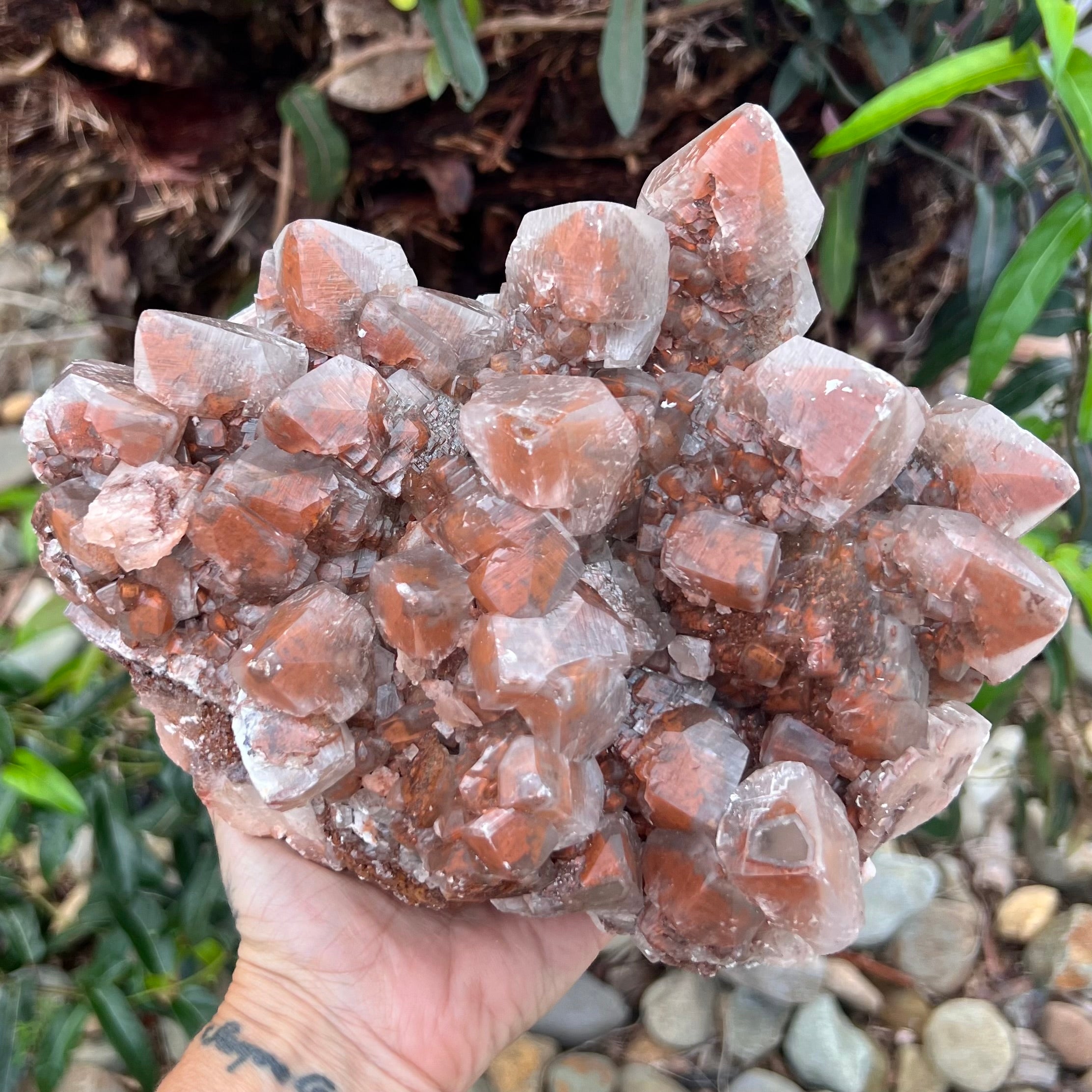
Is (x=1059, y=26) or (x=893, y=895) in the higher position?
(x=1059, y=26)

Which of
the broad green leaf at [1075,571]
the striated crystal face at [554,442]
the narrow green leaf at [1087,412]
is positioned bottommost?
the broad green leaf at [1075,571]

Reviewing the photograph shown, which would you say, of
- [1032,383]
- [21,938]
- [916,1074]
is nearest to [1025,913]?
[916,1074]

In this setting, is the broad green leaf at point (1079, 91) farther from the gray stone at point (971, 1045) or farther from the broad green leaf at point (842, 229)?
the gray stone at point (971, 1045)

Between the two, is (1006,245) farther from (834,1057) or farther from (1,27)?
(1,27)

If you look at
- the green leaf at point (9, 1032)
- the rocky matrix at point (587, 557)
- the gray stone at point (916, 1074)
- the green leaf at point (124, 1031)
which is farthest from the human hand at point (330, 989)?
the gray stone at point (916, 1074)

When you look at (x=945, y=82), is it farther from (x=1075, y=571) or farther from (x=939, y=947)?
(x=939, y=947)

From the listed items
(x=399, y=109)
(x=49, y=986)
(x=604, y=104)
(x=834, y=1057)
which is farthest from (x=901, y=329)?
(x=49, y=986)

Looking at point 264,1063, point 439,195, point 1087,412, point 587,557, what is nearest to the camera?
point 587,557
